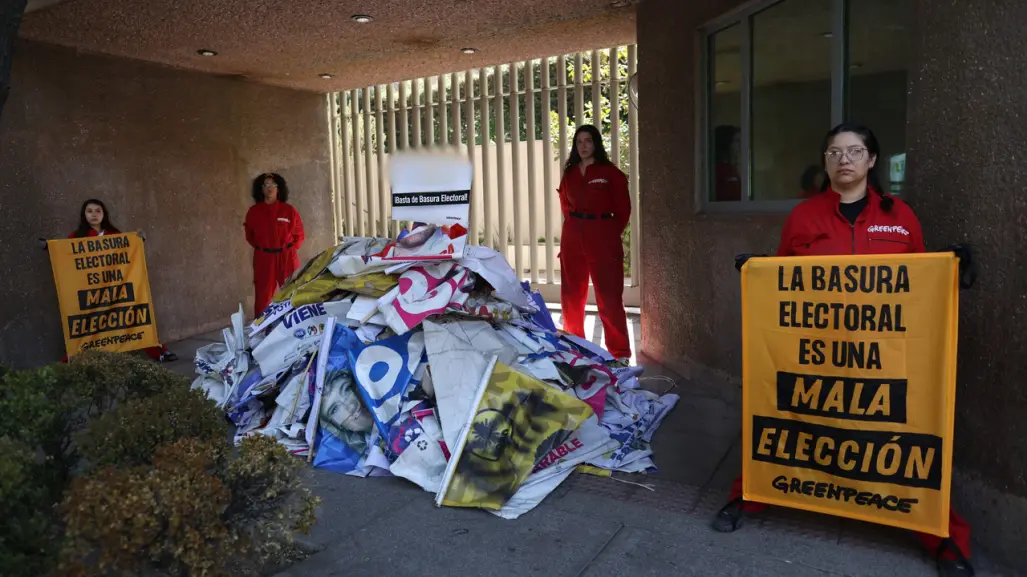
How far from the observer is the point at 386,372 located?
3.86 meters

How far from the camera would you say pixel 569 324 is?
6148 millimetres

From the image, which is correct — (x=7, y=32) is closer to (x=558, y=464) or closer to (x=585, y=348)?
(x=558, y=464)

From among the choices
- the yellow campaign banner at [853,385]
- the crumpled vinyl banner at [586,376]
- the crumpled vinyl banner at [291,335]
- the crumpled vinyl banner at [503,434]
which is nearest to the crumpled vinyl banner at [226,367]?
the crumpled vinyl banner at [291,335]

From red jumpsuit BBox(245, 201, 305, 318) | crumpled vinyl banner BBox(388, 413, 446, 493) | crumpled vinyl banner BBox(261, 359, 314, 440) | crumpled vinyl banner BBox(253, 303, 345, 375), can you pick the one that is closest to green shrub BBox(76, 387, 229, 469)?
crumpled vinyl banner BBox(388, 413, 446, 493)

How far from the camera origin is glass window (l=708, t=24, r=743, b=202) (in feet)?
15.7

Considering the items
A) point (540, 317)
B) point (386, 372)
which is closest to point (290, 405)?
point (386, 372)

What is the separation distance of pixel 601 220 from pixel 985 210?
337cm

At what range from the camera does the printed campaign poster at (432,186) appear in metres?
4.05

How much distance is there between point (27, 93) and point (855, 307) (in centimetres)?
634

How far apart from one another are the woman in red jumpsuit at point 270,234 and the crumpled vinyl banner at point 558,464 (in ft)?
13.7

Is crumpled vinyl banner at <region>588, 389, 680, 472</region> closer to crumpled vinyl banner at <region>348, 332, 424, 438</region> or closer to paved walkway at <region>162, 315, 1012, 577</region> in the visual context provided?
paved walkway at <region>162, 315, 1012, 577</region>

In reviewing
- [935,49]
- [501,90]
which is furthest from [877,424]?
[501,90]

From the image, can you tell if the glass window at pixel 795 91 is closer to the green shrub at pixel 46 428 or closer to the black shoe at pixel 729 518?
the black shoe at pixel 729 518

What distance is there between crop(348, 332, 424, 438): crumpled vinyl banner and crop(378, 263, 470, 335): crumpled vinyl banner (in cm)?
9
